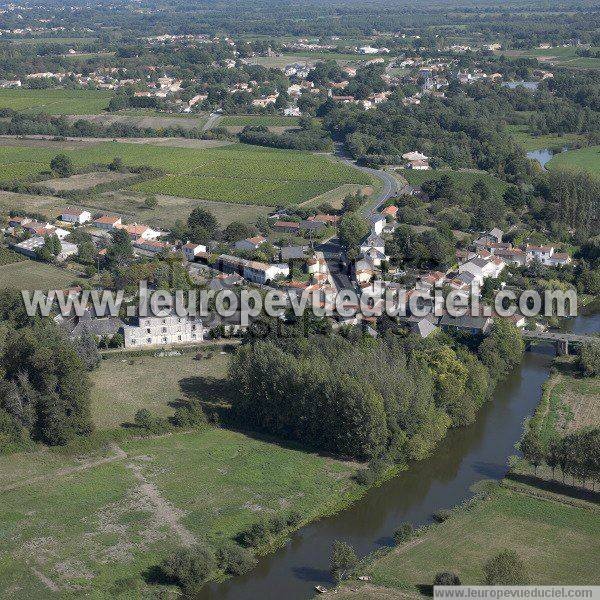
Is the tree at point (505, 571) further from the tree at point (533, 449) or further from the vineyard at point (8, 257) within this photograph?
the vineyard at point (8, 257)

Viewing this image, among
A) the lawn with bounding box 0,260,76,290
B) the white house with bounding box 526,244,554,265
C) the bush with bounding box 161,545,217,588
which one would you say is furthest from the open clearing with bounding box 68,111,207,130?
the bush with bounding box 161,545,217,588

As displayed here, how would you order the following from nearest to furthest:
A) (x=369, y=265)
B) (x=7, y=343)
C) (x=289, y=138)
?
(x=7, y=343), (x=369, y=265), (x=289, y=138)

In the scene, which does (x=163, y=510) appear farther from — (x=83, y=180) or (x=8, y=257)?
(x=83, y=180)

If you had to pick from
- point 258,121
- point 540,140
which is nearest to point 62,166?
point 258,121

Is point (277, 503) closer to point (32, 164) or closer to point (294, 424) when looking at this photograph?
point (294, 424)

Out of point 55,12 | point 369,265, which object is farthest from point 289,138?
point 55,12

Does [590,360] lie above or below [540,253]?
below

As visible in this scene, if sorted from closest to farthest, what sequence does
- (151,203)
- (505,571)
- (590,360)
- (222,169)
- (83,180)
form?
(505,571)
(590,360)
(151,203)
(83,180)
(222,169)
